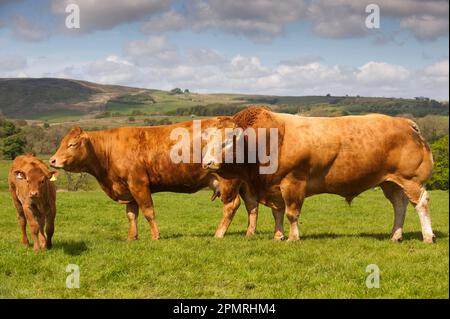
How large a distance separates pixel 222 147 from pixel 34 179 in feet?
12.9

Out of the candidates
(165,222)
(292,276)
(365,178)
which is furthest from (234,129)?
(165,222)

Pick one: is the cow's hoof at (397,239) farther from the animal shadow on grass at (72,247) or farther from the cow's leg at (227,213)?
the animal shadow on grass at (72,247)

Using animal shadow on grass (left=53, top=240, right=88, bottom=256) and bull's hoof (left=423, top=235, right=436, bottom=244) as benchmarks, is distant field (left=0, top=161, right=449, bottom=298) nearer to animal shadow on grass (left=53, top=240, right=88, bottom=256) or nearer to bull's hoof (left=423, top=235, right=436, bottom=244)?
animal shadow on grass (left=53, top=240, right=88, bottom=256)

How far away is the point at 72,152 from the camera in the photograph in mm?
12172

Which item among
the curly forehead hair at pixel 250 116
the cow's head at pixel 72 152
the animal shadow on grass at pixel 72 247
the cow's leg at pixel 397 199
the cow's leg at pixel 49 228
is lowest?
the animal shadow on grass at pixel 72 247

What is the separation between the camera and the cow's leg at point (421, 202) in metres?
10.7

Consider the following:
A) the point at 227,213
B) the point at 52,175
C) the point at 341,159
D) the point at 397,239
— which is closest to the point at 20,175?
the point at 52,175

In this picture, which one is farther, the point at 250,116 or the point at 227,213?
the point at 227,213

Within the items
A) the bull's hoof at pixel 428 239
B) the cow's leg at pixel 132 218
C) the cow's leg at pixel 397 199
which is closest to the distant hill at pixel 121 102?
the cow's leg at pixel 132 218

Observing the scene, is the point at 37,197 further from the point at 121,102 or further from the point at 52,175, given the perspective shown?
the point at 121,102

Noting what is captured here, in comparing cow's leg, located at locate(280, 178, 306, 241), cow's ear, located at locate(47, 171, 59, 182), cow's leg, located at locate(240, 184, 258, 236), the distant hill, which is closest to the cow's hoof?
cow's leg, located at locate(280, 178, 306, 241)

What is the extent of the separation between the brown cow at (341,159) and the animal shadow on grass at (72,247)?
10.2 ft
